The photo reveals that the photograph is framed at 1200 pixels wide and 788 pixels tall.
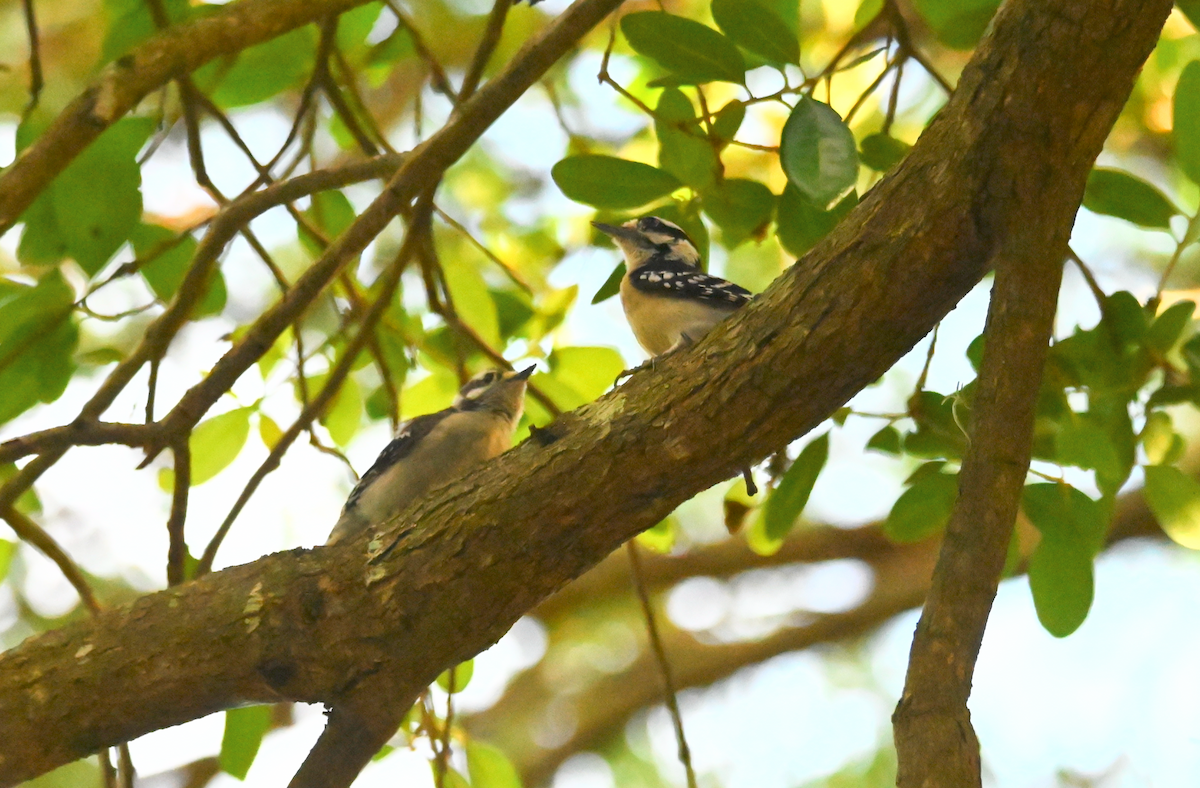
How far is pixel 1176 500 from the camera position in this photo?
10.7ft

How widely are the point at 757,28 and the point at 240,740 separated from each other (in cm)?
254

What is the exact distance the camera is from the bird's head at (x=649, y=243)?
186 inches

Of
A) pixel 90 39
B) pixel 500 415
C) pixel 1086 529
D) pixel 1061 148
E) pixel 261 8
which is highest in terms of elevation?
pixel 90 39

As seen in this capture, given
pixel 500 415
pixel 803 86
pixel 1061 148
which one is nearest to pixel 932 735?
pixel 1061 148

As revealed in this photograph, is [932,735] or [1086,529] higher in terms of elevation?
[1086,529]

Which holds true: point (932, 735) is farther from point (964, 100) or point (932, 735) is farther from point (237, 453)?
point (237, 453)

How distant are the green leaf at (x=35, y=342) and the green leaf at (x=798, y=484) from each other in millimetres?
2159

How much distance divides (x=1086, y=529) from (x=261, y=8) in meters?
2.75

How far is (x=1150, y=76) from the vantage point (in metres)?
5.34

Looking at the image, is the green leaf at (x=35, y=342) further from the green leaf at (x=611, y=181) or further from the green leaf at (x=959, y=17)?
the green leaf at (x=959, y=17)

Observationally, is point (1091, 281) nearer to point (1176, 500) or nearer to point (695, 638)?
point (1176, 500)

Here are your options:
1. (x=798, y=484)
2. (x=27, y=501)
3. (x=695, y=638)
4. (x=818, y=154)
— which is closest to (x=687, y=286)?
(x=798, y=484)

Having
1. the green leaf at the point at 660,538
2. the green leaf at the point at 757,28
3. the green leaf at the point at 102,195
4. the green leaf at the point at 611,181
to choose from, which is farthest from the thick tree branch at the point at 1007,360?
the green leaf at the point at 102,195

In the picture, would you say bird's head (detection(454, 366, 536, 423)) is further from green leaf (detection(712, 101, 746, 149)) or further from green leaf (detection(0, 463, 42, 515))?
green leaf (detection(0, 463, 42, 515))
